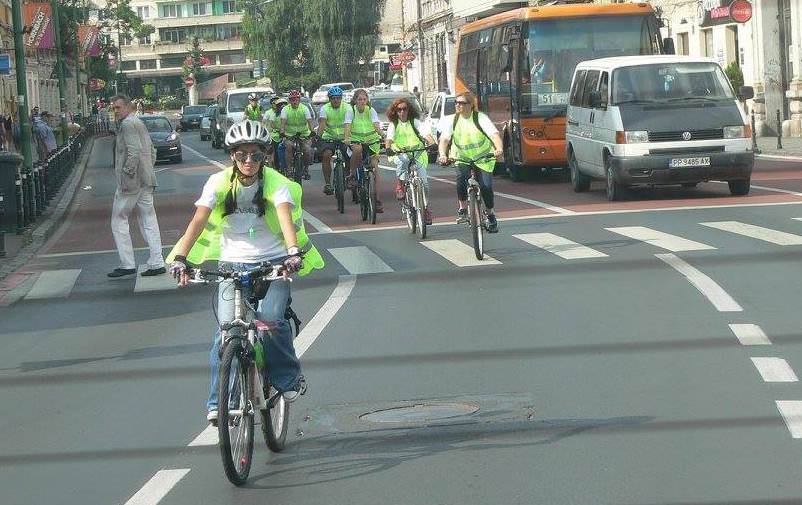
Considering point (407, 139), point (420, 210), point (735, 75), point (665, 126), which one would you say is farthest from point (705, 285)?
point (735, 75)

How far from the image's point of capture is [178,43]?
607 feet

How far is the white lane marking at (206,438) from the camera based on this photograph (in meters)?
8.22

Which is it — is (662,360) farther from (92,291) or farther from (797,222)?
(797,222)

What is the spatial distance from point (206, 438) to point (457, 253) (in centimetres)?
911

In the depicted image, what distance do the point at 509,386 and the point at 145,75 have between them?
181 m

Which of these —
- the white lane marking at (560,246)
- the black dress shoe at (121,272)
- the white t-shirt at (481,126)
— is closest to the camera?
the white lane marking at (560,246)

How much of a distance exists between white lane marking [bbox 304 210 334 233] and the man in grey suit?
421 cm

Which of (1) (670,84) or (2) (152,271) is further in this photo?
(1) (670,84)

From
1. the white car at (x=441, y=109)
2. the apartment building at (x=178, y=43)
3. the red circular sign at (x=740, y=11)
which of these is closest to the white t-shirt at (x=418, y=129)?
the white car at (x=441, y=109)

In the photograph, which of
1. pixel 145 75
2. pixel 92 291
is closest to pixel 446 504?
pixel 92 291

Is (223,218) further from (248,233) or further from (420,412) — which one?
(420,412)

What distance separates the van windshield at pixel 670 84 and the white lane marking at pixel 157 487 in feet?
54.6

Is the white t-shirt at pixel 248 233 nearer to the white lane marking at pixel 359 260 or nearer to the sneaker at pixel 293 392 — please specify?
the sneaker at pixel 293 392

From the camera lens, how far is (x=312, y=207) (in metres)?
25.9
